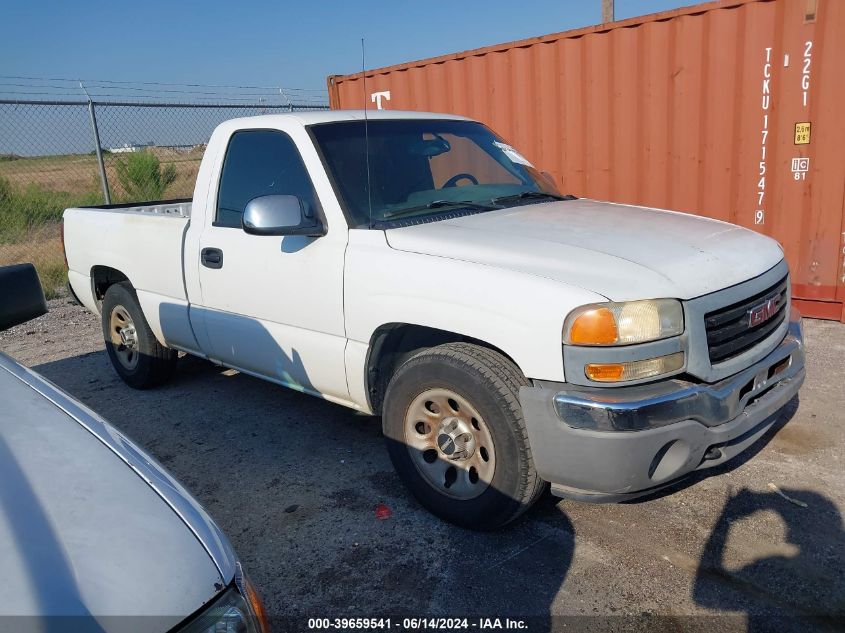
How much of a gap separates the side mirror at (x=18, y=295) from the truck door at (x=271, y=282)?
4.24 ft

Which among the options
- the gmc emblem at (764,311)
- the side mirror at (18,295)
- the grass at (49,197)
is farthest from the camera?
the grass at (49,197)

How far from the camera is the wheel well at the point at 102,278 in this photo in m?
5.35

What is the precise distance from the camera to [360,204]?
11.4ft

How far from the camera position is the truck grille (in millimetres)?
2736

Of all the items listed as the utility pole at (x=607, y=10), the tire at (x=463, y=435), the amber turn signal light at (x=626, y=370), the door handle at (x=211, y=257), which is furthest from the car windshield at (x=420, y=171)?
the utility pole at (x=607, y=10)

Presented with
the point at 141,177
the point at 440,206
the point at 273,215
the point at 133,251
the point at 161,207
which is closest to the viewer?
the point at 273,215

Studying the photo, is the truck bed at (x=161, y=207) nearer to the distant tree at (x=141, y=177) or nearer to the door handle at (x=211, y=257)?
the door handle at (x=211, y=257)

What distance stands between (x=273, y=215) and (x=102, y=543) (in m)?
2.12

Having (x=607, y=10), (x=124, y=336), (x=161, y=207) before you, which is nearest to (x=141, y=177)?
(x=161, y=207)

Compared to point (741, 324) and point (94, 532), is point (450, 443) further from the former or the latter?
point (94, 532)

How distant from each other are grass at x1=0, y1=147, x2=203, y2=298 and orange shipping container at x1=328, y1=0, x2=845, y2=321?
694 centimetres

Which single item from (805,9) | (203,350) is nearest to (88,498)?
(203,350)

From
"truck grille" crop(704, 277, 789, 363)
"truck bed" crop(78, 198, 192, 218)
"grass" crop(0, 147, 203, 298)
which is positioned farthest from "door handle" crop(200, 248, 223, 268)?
"grass" crop(0, 147, 203, 298)

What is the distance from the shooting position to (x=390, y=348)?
134 inches
